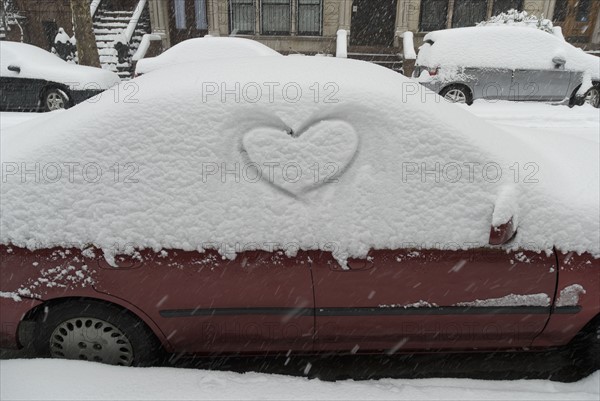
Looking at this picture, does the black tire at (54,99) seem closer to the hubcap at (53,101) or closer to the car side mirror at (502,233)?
the hubcap at (53,101)

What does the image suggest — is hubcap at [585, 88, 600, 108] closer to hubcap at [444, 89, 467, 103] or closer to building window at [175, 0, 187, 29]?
hubcap at [444, 89, 467, 103]

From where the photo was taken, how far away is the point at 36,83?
8961 millimetres

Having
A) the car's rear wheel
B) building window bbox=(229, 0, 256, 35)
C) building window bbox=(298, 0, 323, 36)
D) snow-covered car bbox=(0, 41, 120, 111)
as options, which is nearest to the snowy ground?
snow-covered car bbox=(0, 41, 120, 111)

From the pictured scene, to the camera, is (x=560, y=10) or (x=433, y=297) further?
(x=560, y=10)

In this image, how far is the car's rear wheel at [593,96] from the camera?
30.8 feet

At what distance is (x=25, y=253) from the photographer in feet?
7.41

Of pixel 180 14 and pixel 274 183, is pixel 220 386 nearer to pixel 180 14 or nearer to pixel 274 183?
pixel 274 183

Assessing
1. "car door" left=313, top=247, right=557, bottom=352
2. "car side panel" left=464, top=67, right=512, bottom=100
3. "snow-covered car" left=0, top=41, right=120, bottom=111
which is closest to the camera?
"car door" left=313, top=247, right=557, bottom=352

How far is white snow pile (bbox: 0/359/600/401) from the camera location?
221 centimetres

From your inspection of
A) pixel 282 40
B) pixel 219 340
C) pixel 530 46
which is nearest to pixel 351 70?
pixel 219 340

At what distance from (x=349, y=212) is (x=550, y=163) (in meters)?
1.27

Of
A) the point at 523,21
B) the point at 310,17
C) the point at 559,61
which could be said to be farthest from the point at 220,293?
the point at 310,17

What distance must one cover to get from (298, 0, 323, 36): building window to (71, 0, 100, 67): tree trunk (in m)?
6.83

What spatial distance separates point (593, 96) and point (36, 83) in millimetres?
10996
